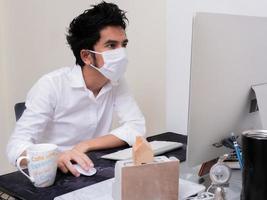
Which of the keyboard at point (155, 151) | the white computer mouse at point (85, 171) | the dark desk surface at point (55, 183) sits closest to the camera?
the dark desk surface at point (55, 183)

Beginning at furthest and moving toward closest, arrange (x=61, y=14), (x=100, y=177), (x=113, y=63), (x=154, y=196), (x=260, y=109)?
1. (x=61, y=14)
2. (x=113, y=63)
3. (x=100, y=177)
4. (x=260, y=109)
5. (x=154, y=196)

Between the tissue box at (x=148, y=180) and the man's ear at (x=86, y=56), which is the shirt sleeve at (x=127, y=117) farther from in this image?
the tissue box at (x=148, y=180)

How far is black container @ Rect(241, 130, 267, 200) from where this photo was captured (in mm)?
671

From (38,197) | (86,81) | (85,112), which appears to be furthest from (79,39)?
(38,197)

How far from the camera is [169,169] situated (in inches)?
30.8

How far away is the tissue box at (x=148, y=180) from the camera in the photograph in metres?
0.75

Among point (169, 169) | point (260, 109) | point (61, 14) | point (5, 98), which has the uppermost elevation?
point (61, 14)

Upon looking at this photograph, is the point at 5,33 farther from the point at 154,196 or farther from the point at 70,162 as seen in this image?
the point at 154,196

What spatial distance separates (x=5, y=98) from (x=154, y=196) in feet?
6.82

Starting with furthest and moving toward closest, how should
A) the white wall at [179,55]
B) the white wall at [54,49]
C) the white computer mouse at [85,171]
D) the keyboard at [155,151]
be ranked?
the white wall at [54,49]
the white wall at [179,55]
the keyboard at [155,151]
the white computer mouse at [85,171]

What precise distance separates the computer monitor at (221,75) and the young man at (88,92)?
0.59m

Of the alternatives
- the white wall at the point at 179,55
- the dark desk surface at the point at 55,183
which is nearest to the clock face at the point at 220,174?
the dark desk surface at the point at 55,183

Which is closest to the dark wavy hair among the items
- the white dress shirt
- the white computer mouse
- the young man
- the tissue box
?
the young man

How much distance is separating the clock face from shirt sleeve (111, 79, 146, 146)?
1.92ft
